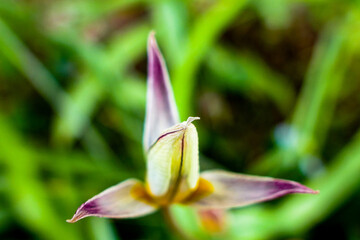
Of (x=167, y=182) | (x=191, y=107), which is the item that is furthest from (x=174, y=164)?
(x=191, y=107)

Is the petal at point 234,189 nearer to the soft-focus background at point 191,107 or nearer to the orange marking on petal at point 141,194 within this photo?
the orange marking on petal at point 141,194

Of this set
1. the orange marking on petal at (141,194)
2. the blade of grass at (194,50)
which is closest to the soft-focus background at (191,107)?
the blade of grass at (194,50)

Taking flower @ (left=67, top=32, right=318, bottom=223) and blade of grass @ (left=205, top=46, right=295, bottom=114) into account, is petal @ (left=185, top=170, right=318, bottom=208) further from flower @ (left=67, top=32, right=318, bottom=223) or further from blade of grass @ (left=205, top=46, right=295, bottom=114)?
blade of grass @ (left=205, top=46, right=295, bottom=114)

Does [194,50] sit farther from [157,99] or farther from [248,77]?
[157,99]

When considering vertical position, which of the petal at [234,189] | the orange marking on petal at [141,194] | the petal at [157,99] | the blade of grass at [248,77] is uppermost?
the blade of grass at [248,77]

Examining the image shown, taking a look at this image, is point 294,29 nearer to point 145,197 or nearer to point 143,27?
point 143,27

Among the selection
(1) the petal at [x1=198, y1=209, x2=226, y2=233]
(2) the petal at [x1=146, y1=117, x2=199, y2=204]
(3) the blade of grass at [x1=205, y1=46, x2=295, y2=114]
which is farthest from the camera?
(3) the blade of grass at [x1=205, y1=46, x2=295, y2=114]

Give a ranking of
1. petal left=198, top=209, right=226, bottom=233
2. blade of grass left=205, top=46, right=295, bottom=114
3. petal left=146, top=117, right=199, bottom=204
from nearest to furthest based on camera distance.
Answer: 1. petal left=146, top=117, right=199, bottom=204
2. petal left=198, top=209, right=226, bottom=233
3. blade of grass left=205, top=46, right=295, bottom=114

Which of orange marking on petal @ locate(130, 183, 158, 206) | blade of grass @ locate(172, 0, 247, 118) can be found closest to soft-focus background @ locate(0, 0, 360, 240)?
blade of grass @ locate(172, 0, 247, 118)

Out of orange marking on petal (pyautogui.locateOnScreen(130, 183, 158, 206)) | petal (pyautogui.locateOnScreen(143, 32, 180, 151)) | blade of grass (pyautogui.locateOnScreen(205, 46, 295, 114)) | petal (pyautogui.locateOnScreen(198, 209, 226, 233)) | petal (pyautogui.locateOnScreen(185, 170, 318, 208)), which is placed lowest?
petal (pyautogui.locateOnScreen(198, 209, 226, 233))
